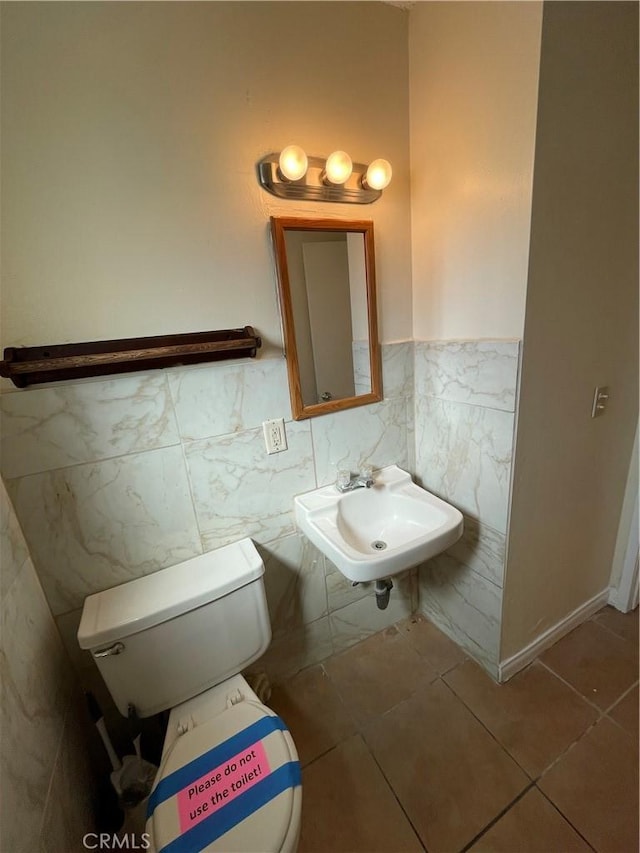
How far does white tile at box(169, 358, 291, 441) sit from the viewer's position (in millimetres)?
1058

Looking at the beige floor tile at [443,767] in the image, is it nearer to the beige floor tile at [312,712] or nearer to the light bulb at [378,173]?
the beige floor tile at [312,712]

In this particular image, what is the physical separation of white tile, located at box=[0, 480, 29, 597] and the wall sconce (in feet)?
3.79

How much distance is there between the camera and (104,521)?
1.02 metres

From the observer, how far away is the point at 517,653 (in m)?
1.43

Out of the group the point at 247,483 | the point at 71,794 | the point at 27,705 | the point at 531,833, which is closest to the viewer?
the point at 27,705

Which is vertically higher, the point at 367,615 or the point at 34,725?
the point at 34,725

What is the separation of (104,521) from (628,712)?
77.9 inches

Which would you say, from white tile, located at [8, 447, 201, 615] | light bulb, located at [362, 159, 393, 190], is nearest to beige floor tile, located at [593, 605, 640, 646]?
white tile, located at [8, 447, 201, 615]

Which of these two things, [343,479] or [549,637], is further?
[549,637]

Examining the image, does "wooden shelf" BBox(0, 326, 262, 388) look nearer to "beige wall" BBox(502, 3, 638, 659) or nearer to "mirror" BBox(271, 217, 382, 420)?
"mirror" BBox(271, 217, 382, 420)

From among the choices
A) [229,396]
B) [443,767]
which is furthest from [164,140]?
[443,767]

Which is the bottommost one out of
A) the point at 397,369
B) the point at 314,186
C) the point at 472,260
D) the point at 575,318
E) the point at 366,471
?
the point at 366,471

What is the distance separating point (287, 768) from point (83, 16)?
1881 millimetres

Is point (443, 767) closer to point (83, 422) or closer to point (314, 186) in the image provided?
point (83, 422)
